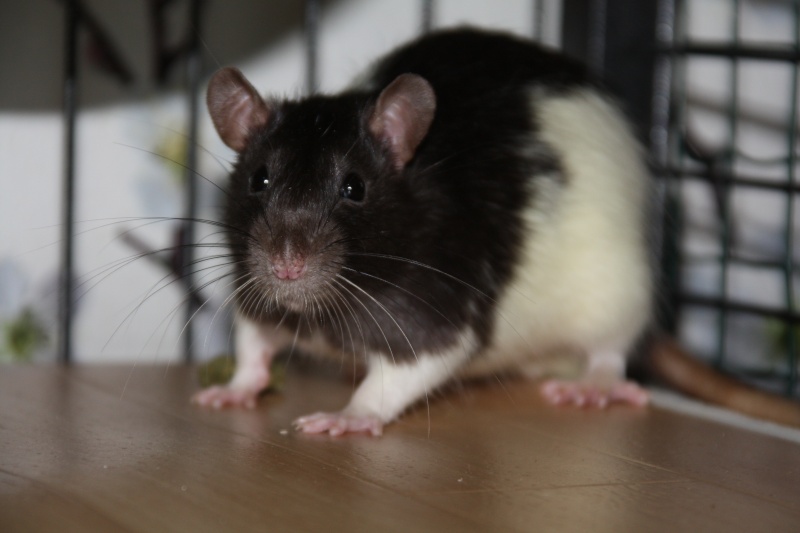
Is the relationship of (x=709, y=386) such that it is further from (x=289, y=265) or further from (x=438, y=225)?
(x=289, y=265)

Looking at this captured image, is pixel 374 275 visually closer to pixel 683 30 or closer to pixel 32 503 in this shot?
pixel 32 503

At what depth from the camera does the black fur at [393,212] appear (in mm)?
1604

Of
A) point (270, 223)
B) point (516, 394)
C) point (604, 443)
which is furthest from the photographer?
point (516, 394)

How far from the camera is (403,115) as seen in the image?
1680 mm

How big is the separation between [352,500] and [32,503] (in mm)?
360

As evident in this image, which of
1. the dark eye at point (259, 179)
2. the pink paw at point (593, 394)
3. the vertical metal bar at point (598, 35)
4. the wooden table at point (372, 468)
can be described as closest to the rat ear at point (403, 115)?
the dark eye at point (259, 179)

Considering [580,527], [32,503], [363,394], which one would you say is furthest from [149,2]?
[580,527]

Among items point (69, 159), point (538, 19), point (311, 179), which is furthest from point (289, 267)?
point (538, 19)

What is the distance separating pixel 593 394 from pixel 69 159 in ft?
3.78

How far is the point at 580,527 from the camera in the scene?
4.04ft

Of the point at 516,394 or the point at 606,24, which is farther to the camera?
the point at 606,24

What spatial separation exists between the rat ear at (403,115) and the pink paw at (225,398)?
1.62 ft

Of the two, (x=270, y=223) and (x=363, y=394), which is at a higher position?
(x=270, y=223)

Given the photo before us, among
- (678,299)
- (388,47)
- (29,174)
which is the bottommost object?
(678,299)
